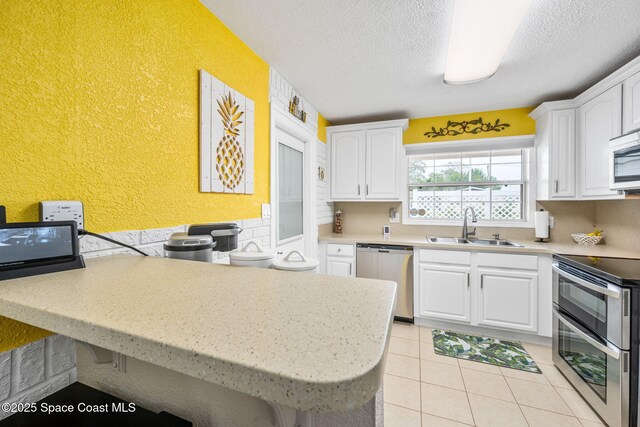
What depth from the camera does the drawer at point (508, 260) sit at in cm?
253

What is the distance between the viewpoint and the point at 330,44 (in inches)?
75.0

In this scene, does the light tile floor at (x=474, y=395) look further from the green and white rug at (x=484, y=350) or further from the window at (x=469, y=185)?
the window at (x=469, y=185)

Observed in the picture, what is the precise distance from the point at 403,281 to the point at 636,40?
2479mm

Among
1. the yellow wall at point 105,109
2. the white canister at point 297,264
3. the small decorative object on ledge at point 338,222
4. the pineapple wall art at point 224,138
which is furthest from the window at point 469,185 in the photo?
the white canister at point 297,264

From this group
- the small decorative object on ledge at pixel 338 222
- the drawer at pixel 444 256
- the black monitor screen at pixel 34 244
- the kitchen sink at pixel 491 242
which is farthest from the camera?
the small decorative object on ledge at pixel 338 222

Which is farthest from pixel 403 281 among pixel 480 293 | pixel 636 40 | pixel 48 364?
pixel 48 364

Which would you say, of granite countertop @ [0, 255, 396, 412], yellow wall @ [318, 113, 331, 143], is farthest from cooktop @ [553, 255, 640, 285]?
yellow wall @ [318, 113, 331, 143]

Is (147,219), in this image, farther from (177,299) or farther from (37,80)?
(177,299)

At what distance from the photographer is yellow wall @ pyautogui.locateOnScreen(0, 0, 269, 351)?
2.66 ft

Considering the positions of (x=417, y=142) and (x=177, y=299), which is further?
(x=417, y=142)

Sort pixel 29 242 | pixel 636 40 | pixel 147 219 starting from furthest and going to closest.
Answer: pixel 636 40 → pixel 147 219 → pixel 29 242

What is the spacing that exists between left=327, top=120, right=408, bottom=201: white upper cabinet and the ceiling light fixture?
1146 mm

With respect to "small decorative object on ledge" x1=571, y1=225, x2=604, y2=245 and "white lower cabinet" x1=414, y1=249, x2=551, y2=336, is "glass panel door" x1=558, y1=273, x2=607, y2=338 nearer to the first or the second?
"white lower cabinet" x1=414, y1=249, x2=551, y2=336

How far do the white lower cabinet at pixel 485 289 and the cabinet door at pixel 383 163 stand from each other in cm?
83
